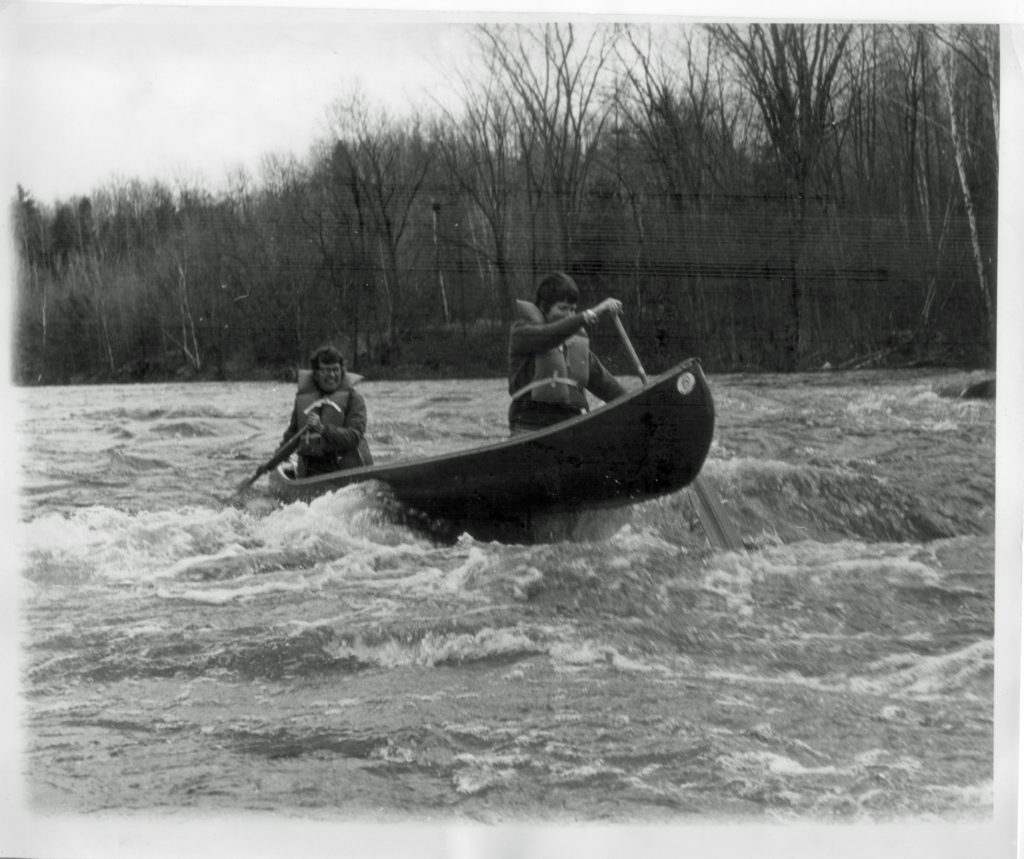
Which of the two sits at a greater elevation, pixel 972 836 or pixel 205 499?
pixel 205 499

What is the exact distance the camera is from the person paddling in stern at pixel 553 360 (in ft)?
8.76

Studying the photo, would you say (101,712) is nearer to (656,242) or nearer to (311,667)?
(311,667)

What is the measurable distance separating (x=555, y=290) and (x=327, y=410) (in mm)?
681

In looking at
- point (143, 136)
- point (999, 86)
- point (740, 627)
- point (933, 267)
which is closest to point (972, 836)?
point (740, 627)

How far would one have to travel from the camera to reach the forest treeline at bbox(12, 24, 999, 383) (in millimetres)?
2668

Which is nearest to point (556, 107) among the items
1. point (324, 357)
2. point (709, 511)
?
point (324, 357)

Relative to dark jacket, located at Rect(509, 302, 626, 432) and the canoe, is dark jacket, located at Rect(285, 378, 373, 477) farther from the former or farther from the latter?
dark jacket, located at Rect(509, 302, 626, 432)

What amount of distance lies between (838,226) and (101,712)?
230cm

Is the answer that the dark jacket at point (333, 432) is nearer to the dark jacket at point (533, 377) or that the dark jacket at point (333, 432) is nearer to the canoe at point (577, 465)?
the canoe at point (577, 465)

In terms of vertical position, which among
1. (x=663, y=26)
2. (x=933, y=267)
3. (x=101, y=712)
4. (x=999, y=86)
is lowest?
(x=101, y=712)

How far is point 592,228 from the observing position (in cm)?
270

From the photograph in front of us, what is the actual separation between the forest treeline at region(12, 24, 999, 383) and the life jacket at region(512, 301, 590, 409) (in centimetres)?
12

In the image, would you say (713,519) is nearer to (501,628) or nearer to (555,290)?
(501,628)

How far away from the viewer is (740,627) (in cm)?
262
